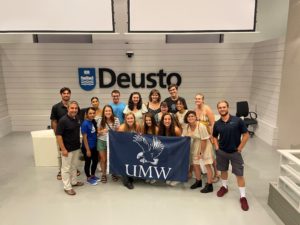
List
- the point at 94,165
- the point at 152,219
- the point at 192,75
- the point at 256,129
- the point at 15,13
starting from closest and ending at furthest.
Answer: the point at 152,219 < the point at 94,165 < the point at 15,13 < the point at 256,129 < the point at 192,75

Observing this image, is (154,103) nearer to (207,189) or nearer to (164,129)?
(164,129)

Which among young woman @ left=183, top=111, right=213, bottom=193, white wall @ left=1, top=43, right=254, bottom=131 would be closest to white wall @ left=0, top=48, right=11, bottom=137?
white wall @ left=1, top=43, right=254, bottom=131

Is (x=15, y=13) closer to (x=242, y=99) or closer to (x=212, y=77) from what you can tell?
(x=212, y=77)

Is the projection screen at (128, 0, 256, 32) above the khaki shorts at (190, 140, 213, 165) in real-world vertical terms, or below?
above

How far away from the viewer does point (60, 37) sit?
714cm

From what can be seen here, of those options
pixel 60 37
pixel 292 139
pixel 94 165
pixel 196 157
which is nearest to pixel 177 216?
pixel 196 157

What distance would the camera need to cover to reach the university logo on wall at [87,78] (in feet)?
22.8

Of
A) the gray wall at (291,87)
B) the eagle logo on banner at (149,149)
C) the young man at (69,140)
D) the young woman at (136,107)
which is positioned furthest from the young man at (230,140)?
the gray wall at (291,87)

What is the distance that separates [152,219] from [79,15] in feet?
15.3

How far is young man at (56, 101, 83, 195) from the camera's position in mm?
3424

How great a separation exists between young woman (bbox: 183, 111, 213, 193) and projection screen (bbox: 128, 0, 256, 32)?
114 inches

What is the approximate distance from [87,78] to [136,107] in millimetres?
3360

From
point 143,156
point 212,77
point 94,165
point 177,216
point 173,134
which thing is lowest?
point 177,216

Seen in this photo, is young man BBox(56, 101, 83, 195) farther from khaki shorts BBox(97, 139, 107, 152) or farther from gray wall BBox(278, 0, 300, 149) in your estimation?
gray wall BBox(278, 0, 300, 149)
